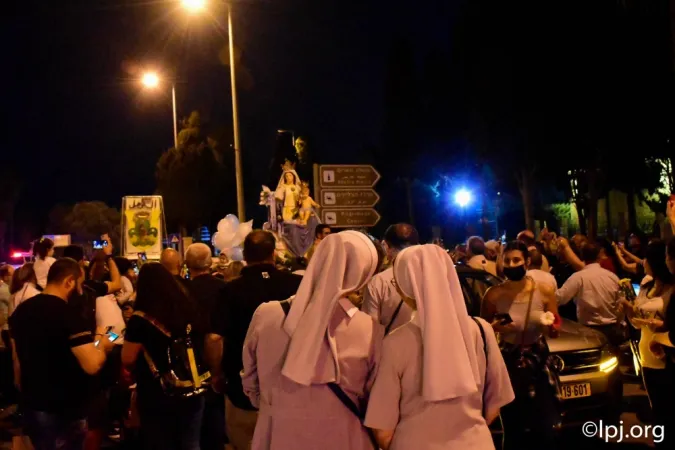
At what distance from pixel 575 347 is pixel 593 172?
24005mm

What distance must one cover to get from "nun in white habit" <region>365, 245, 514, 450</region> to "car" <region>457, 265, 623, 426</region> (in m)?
3.91

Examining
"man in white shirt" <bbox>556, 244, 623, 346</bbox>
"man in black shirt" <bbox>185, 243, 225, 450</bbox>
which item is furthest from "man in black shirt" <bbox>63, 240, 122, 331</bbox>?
"man in white shirt" <bbox>556, 244, 623, 346</bbox>

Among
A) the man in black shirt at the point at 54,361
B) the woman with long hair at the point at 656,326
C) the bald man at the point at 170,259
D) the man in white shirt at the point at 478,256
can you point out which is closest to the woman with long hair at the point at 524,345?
the woman with long hair at the point at 656,326

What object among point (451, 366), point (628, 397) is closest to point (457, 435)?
point (451, 366)

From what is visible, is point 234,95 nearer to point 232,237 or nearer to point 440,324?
point 232,237

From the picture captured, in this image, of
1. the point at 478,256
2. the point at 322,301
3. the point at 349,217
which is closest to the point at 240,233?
the point at 349,217

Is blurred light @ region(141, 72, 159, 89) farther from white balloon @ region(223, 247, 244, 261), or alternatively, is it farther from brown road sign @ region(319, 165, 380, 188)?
brown road sign @ region(319, 165, 380, 188)

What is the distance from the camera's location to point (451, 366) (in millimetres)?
3031

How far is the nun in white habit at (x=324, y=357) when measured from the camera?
3.22 meters

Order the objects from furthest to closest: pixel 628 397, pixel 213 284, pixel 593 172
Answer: pixel 593 172
pixel 628 397
pixel 213 284

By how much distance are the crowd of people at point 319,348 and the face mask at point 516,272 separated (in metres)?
0.02

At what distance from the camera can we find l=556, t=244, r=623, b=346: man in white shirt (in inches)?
332

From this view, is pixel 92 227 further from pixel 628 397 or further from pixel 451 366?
pixel 451 366

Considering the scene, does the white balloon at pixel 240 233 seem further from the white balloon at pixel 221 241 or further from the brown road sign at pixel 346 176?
the brown road sign at pixel 346 176
